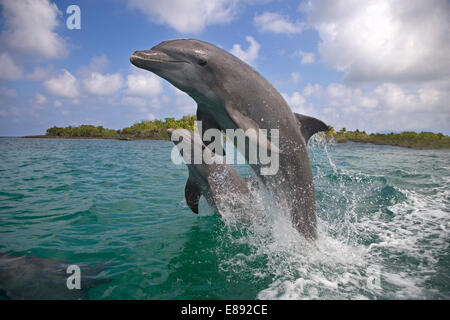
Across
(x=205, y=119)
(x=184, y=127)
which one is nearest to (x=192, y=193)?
(x=205, y=119)

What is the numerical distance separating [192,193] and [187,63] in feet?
10.8

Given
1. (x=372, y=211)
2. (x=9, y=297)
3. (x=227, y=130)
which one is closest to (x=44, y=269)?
(x=9, y=297)

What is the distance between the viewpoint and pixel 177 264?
14.0 ft

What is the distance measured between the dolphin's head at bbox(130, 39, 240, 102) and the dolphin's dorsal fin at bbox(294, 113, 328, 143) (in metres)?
1.59

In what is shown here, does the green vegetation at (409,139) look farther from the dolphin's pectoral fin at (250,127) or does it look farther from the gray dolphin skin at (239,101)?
the dolphin's pectoral fin at (250,127)

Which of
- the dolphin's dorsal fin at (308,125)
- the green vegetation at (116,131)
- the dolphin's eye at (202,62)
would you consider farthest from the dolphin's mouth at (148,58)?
the green vegetation at (116,131)

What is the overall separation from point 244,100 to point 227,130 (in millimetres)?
542

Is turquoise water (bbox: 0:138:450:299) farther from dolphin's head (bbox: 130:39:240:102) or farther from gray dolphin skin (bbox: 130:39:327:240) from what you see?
dolphin's head (bbox: 130:39:240:102)

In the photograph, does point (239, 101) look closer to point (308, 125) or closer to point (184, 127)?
→ point (308, 125)

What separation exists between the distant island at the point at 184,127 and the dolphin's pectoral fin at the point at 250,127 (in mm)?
58253

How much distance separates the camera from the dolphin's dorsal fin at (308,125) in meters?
4.68

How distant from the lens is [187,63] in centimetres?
382

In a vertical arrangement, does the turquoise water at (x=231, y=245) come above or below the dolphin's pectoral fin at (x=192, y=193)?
below
